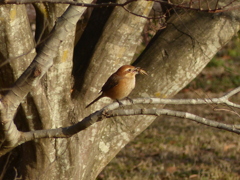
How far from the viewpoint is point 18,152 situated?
4684 mm

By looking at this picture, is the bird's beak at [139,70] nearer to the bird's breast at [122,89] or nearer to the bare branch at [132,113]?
the bird's breast at [122,89]

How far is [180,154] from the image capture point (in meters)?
6.86

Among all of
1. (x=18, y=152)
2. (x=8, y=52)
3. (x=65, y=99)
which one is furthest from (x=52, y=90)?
(x=18, y=152)

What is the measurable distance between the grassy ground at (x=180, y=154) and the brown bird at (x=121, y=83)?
126 centimetres

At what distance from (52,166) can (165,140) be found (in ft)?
11.5

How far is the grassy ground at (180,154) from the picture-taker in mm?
6145

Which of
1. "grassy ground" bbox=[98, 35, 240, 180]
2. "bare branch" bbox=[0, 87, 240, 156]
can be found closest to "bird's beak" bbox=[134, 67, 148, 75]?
"grassy ground" bbox=[98, 35, 240, 180]

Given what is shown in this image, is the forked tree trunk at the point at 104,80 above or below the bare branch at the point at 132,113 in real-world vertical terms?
above

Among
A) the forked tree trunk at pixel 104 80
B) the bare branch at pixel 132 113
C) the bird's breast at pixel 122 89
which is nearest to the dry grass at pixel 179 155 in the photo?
the forked tree trunk at pixel 104 80

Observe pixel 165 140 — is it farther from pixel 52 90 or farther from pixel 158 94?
pixel 52 90

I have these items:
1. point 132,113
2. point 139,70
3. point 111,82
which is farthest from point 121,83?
point 132,113

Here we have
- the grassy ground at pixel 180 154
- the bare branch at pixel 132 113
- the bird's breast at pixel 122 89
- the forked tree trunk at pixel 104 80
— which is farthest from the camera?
the grassy ground at pixel 180 154

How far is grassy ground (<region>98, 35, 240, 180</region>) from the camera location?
20.2 ft

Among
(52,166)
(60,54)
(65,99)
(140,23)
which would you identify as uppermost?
(140,23)
